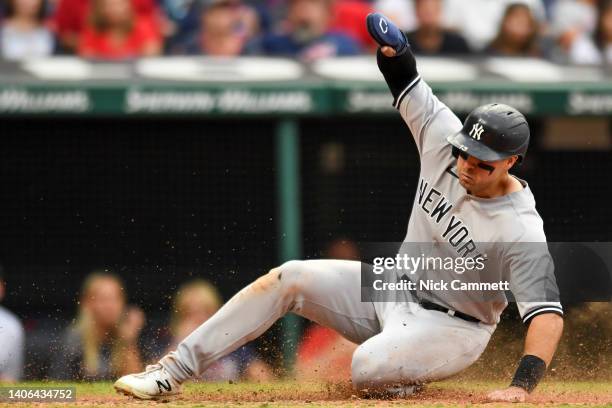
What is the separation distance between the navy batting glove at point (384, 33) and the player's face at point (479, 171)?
63 centimetres

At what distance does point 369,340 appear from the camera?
18.7ft

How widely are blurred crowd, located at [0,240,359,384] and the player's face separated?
129 cm

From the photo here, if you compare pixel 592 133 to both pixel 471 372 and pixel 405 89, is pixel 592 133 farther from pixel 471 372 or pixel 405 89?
pixel 405 89

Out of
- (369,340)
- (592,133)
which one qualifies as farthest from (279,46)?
(369,340)

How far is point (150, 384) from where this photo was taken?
5520 mm

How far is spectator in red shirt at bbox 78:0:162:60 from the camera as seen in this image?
9805 mm

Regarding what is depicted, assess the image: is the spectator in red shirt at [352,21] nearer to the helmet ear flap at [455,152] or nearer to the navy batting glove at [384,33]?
the navy batting glove at [384,33]

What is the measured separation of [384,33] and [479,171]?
30.6 inches

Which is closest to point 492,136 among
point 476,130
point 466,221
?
point 476,130

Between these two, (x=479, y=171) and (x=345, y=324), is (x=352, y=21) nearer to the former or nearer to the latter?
(x=345, y=324)

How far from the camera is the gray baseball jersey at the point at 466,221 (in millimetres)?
5469

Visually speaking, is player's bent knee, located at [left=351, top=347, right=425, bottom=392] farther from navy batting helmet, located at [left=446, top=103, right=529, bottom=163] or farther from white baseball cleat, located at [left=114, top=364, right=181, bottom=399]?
navy batting helmet, located at [left=446, top=103, right=529, bottom=163]

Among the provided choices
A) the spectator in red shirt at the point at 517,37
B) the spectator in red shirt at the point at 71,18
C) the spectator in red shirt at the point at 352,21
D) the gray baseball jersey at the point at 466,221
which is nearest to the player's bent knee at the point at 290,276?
the gray baseball jersey at the point at 466,221

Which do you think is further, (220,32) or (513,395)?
(220,32)
